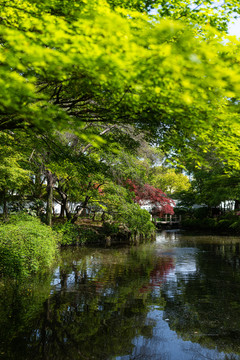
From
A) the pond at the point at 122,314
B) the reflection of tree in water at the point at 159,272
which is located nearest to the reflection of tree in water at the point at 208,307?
the pond at the point at 122,314

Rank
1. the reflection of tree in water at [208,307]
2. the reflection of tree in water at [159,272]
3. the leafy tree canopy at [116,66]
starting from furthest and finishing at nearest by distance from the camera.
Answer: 1. the reflection of tree in water at [159,272]
2. the reflection of tree in water at [208,307]
3. the leafy tree canopy at [116,66]

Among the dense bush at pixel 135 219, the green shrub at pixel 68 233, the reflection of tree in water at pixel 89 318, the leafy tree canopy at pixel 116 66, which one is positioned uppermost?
the leafy tree canopy at pixel 116 66

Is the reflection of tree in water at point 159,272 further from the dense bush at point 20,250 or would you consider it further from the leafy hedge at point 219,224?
the leafy hedge at point 219,224

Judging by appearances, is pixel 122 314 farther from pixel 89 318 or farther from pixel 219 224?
pixel 219 224

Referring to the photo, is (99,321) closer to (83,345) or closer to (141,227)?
(83,345)

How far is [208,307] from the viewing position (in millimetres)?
7430

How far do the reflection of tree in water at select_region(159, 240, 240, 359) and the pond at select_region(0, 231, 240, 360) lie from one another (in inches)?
0.7

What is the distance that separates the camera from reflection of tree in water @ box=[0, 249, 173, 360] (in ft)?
16.9

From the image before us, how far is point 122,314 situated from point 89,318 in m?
0.80

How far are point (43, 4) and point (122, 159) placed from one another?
11367 mm

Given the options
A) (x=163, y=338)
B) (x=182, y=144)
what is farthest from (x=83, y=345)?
(x=182, y=144)

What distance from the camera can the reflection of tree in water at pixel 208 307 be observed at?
225 inches

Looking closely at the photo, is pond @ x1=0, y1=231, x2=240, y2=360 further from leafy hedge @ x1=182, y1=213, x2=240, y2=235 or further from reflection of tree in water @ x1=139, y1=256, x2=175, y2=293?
leafy hedge @ x1=182, y1=213, x2=240, y2=235

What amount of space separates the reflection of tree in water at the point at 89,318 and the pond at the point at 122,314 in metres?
0.02
